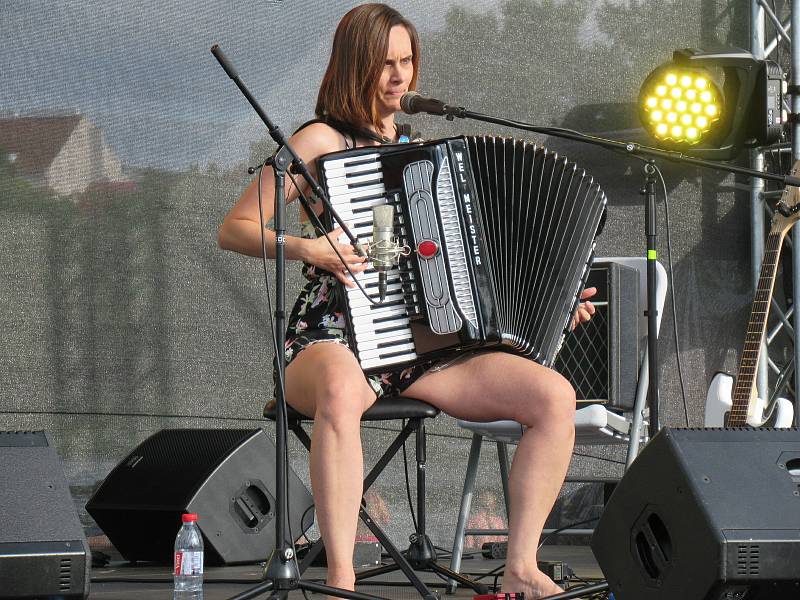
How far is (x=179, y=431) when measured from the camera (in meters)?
3.38

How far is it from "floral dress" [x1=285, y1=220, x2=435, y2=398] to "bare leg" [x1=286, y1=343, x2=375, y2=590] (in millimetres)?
93

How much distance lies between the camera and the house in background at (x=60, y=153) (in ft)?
12.6

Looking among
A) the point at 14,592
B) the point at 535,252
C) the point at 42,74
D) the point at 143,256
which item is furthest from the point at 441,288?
the point at 42,74

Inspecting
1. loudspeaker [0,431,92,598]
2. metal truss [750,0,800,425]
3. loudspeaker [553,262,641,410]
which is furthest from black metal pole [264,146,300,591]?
metal truss [750,0,800,425]

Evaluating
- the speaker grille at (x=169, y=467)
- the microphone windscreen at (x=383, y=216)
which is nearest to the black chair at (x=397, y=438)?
the microphone windscreen at (x=383, y=216)

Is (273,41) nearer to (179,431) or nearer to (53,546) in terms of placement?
(179,431)

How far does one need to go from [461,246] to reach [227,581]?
44.1 inches

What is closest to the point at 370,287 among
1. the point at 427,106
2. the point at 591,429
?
the point at 427,106

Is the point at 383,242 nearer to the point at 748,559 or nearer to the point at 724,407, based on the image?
the point at 748,559

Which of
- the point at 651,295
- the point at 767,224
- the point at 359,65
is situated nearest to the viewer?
the point at 359,65

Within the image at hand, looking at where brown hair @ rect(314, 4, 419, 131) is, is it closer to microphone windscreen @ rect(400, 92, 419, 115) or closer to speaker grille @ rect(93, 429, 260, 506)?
microphone windscreen @ rect(400, 92, 419, 115)

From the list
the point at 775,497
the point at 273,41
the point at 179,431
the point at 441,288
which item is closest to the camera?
the point at 775,497

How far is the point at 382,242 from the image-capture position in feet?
7.13

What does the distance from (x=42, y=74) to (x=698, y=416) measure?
2.67 m
